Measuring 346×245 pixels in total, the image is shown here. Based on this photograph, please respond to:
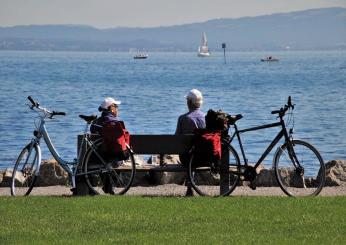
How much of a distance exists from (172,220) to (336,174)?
5.31m

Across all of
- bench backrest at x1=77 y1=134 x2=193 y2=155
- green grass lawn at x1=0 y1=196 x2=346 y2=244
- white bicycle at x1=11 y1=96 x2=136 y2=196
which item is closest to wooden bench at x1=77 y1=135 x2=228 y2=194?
bench backrest at x1=77 y1=134 x2=193 y2=155

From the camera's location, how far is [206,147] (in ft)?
37.6

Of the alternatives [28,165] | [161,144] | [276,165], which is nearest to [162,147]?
[161,144]

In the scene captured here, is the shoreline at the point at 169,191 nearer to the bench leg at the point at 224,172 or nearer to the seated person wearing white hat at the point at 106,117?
the bench leg at the point at 224,172

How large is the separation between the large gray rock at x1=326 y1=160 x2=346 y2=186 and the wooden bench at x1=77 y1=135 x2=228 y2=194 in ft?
9.68

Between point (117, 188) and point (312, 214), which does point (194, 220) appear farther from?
point (117, 188)

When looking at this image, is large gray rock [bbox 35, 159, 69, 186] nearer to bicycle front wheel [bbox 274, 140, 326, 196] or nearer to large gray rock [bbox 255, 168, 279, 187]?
large gray rock [bbox 255, 168, 279, 187]

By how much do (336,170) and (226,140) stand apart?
3.42 m

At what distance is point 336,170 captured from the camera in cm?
1450

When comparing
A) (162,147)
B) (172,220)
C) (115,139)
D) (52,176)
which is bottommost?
(52,176)

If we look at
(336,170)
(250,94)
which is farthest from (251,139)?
(250,94)

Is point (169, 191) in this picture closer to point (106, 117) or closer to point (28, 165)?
point (106, 117)

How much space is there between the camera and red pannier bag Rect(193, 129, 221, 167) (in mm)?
11432

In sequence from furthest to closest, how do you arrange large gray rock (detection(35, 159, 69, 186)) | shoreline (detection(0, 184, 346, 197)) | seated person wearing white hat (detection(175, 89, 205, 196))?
large gray rock (detection(35, 159, 69, 186)) → shoreline (detection(0, 184, 346, 197)) → seated person wearing white hat (detection(175, 89, 205, 196))
